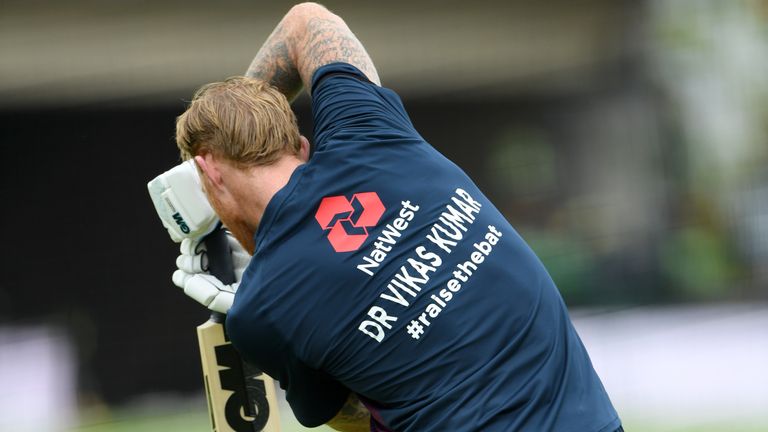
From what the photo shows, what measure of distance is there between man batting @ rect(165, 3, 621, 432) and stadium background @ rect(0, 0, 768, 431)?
182 inches

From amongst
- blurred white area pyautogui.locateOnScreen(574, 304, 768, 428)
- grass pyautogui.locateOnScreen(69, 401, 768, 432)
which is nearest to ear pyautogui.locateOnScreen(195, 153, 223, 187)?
grass pyautogui.locateOnScreen(69, 401, 768, 432)

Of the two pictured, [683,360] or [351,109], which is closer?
[351,109]

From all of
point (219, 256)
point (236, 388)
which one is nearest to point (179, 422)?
point (236, 388)

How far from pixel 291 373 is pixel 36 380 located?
226 inches

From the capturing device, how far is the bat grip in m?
2.33

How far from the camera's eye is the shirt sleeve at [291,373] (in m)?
2.02

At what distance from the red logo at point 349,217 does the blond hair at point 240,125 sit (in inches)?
7.0

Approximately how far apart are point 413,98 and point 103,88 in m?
2.41

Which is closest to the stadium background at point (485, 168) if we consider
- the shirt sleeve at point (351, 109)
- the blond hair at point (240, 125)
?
the shirt sleeve at point (351, 109)

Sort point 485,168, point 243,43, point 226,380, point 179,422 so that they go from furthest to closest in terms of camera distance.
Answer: point 485,168 → point 243,43 → point 179,422 → point 226,380

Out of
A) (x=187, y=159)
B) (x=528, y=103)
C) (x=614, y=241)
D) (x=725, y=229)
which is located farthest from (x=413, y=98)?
(x=187, y=159)

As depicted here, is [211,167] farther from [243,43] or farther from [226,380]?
[243,43]

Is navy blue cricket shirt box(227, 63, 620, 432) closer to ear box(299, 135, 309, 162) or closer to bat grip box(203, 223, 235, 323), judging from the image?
ear box(299, 135, 309, 162)

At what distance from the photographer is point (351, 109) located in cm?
209
